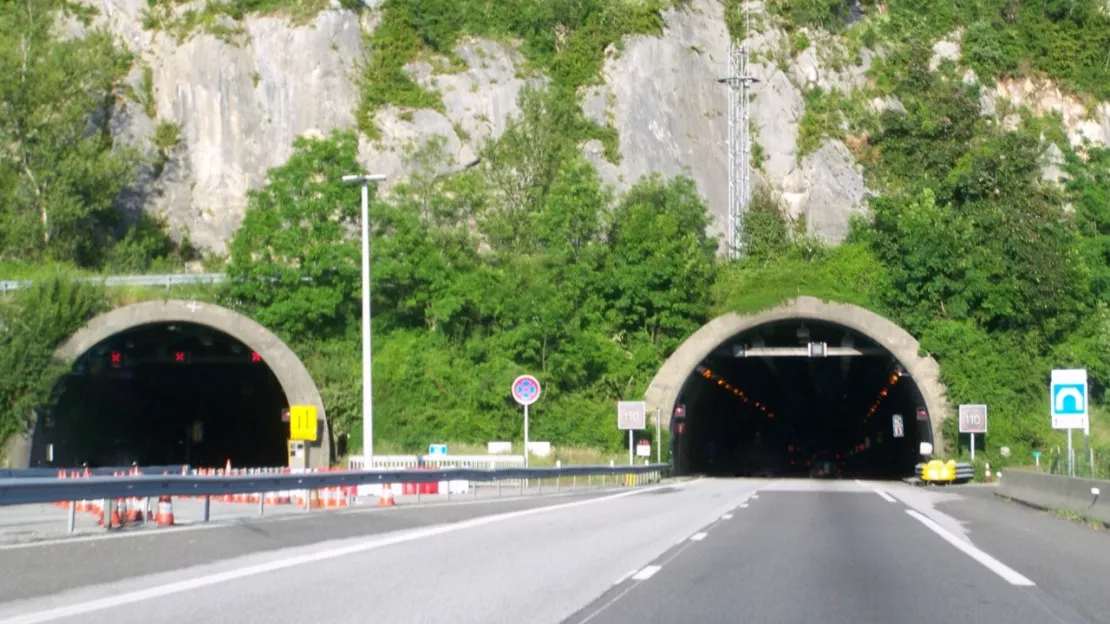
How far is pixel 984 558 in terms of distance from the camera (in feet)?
53.3

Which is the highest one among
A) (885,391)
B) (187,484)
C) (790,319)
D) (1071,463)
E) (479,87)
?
(479,87)

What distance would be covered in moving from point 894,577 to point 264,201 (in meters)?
47.5

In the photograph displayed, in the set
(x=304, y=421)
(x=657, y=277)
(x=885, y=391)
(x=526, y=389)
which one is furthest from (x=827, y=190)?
(x=526, y=389)

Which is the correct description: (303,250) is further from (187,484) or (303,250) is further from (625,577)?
(625,577)

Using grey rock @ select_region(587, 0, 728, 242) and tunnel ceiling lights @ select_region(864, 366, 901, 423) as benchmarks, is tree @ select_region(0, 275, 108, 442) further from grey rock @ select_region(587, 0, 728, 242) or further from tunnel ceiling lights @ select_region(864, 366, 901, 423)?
tunnel ceiling lights @ select_region(864, 366, 901, 423)

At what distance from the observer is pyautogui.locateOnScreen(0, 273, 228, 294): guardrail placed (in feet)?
171

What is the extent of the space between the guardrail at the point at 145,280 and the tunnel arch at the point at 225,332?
2.79 metres

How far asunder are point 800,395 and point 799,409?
883 cm

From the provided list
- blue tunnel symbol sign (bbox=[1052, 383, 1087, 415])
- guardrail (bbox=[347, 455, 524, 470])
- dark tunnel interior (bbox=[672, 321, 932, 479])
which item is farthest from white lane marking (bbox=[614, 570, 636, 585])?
dark tunnel interior (bbox=[672, 321, 932, 479])

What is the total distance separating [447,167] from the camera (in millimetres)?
68312

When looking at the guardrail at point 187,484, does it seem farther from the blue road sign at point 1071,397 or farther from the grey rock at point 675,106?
the grey rock at point 675,106

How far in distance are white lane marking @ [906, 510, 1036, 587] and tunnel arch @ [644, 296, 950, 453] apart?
33558mm

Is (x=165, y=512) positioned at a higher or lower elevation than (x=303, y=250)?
lower

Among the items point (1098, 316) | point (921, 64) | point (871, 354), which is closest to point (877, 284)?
point (871, 354)
